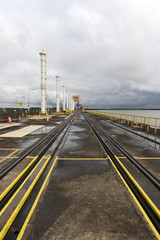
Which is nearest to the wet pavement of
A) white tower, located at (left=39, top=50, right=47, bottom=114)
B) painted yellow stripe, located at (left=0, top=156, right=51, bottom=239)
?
painted yellow stripe, located at (left=0, top=156, right=51, bottom=239)

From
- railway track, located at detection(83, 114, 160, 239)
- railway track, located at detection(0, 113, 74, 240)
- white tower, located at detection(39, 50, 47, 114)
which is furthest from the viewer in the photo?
white tower, located at detection(39, 50, 47, 114)

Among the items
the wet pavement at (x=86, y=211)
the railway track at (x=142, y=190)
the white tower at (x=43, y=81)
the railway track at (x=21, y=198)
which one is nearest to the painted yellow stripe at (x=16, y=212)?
the railway track at (x=21, y=198)

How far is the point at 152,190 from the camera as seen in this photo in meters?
4.45

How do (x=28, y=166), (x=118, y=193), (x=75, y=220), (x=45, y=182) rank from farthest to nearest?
1. (x=28, y=166)
2. (x=45, y=182)
3. (x=118, y=193)
4. (x=75, y=220)

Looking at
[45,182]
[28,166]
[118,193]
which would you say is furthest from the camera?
[28,166]

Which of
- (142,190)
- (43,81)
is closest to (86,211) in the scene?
(142,190)

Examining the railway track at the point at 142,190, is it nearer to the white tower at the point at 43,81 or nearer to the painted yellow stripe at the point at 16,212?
the painted yellow stripe at the point at 16,212

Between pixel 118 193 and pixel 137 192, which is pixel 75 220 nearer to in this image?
pixel 118 193

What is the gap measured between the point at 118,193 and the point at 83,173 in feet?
5.61

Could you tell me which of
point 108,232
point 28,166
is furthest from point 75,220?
point 28,166

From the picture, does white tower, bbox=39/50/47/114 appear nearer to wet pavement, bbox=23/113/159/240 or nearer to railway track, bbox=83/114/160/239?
railway track, bbox=83/114/160/239

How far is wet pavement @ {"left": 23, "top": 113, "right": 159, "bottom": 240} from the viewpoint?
289 cm

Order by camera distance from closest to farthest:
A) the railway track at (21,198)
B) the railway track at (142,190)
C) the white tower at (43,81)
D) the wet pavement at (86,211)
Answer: the wet pavement at (86,211) < the railway track at (21,198) < the railway track at (142,190) < the white tower at (43,81)

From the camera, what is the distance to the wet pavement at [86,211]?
2.89 metres
